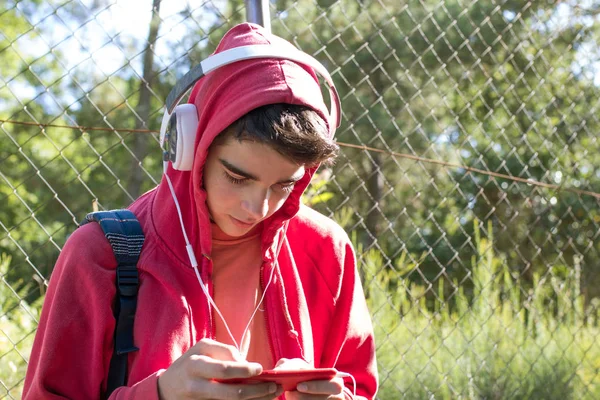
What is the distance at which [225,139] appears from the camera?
4.84ft

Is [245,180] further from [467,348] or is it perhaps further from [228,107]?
[467,348]

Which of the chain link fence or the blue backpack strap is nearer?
the blue backpack strap

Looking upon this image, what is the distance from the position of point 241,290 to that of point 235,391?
0.37 m

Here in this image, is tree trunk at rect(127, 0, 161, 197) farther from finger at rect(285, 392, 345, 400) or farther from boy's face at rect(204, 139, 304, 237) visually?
finger at rect(285, 392, 345, 400)

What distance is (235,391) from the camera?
4.29 feet

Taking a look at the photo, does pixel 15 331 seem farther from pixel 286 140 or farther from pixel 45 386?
pixel 286 140

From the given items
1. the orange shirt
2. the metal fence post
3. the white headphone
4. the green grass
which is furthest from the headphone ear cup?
the green grass

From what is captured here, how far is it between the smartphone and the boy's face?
32cm

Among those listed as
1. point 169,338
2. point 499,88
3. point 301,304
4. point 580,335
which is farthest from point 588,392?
point 499,88

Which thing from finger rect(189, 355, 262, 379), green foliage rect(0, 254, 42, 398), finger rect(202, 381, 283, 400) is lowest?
green foliage rect(0, 254, 42, 398)

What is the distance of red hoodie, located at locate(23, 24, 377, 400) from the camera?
1.44 meters

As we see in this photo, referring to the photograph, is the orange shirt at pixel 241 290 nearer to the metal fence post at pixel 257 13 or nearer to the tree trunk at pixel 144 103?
the metal fence post at pixel 257 13

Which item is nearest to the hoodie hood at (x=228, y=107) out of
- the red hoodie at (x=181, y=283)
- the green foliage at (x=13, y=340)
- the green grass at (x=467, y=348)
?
the red hoodie at (x=181, y=283)

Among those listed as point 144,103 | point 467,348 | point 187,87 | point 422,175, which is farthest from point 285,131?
point 422,175
